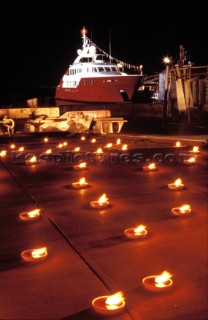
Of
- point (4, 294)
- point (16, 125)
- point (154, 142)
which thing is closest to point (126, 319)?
point (4, 294)

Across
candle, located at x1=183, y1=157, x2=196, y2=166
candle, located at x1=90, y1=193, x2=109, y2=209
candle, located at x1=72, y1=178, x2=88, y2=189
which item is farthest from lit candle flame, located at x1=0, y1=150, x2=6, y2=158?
candle, located at x1=90, y1=193, x2=109, y2=209

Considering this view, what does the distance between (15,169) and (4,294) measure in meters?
4.97

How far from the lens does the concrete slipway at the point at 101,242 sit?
2.72 meters

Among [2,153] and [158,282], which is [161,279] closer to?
[158,282]

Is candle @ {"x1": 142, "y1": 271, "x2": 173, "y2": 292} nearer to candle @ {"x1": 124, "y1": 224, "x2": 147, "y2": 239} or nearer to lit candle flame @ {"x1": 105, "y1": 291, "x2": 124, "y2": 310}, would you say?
lit candle flame @ {"x1": 105, "y1": 291, "x2": 124, "y2": 310}

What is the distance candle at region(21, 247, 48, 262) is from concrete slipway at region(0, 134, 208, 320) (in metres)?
0.05

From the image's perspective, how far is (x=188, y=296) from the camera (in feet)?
9.16

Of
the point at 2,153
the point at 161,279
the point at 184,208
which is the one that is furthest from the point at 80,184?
the point at 2,153

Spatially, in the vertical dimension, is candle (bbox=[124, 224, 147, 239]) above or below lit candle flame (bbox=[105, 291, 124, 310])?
above

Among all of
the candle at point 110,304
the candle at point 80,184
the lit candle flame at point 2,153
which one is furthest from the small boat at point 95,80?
the candle at point 110,304

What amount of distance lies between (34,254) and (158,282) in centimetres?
113

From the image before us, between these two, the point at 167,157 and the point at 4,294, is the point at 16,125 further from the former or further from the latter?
the point at 4,294

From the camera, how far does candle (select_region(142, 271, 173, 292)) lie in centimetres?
286

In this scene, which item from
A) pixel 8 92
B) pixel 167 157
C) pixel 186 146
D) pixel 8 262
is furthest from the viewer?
pixel 8 92
